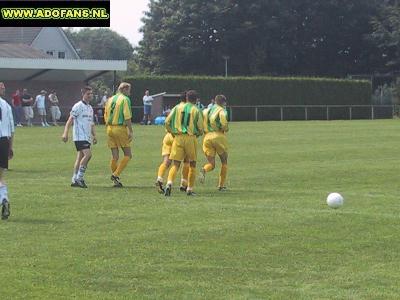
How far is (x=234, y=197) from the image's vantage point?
1628cm

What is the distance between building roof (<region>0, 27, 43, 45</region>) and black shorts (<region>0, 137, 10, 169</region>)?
213 ft

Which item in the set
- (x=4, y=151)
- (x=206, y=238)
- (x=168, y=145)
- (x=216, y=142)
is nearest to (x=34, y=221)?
(x=4, y=151)

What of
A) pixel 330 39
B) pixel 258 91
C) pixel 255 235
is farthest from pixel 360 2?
pixel 255 235

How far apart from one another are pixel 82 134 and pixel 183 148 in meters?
2.36

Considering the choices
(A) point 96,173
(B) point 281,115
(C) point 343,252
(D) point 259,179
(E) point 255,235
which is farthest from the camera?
(B) point 281,115

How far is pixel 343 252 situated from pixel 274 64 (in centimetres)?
6987

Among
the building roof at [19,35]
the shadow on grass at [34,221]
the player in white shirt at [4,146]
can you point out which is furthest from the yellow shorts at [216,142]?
the building roof at [19,35]

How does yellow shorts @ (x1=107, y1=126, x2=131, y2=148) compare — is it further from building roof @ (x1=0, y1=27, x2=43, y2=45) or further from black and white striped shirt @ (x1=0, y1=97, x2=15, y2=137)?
building roof @ (x1=0, y1=27, x2=43, y2=45)

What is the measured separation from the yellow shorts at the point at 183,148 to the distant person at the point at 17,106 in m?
31.7

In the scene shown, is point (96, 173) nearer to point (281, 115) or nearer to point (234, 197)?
point (234, 197)

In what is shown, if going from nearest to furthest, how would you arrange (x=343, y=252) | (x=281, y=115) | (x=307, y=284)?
1. (x=307, y=284)
2. (x=343, y=252)
3. (x=281, y=115)

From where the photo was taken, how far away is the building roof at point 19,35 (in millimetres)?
77775

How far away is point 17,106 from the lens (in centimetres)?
4775

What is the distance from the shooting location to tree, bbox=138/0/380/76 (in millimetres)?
78688
